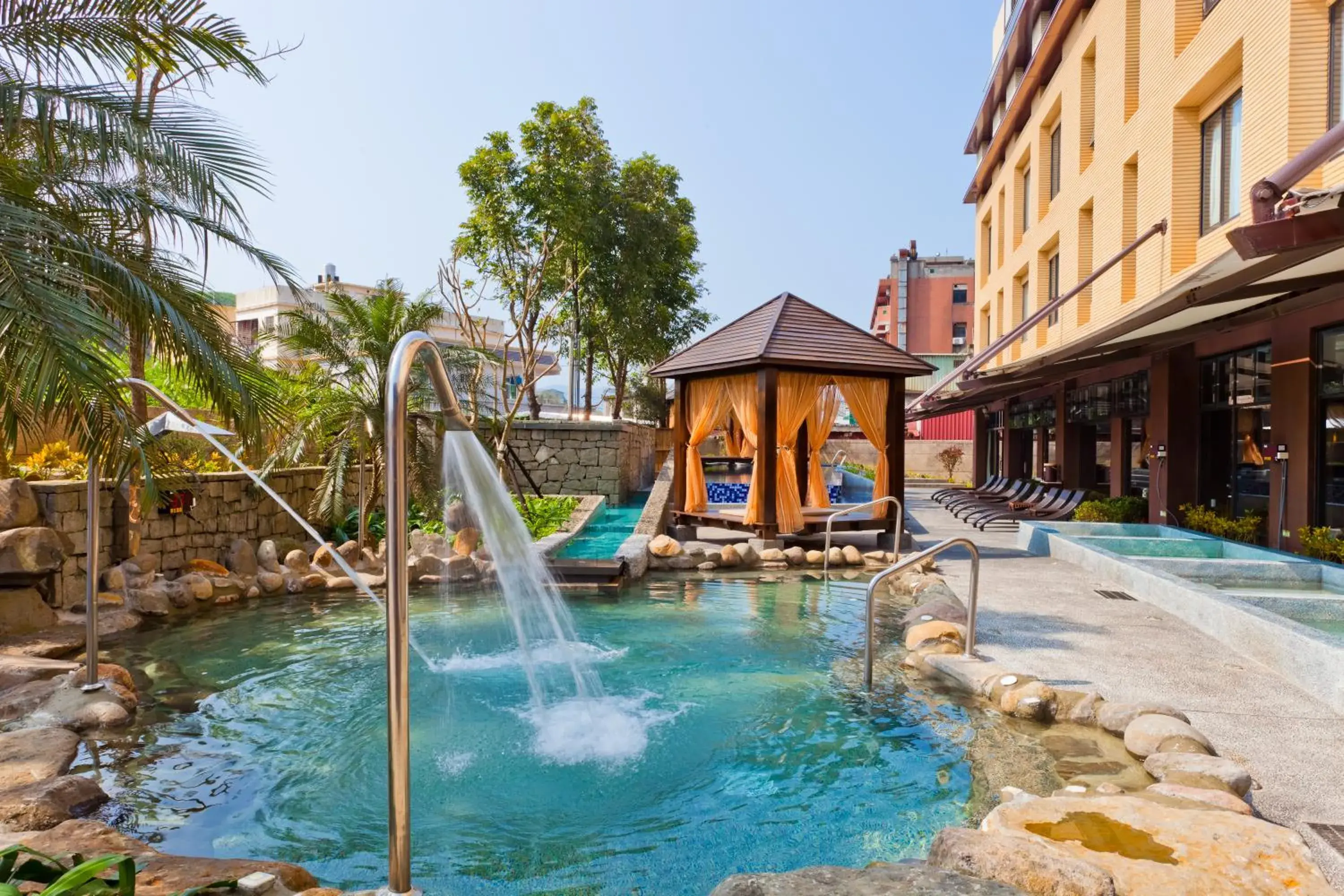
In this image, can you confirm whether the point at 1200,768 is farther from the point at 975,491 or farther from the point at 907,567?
the point at 975,491

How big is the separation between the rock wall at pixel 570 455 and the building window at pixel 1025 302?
1065 centimetres

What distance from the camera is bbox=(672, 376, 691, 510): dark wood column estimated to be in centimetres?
1394

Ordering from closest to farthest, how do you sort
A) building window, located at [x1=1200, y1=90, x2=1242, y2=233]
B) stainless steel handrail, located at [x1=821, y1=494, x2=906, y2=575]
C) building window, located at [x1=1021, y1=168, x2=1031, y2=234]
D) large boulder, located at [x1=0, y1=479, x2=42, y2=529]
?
large boulder, located at [x1=0, y1=479, x2=42, y2=529], stainless steel handrail, located at [x1=821, y1=494, x2=906, y2=575], building window, located at [x1=1200, y1=90, x2=1242, y2=233], building window, located at [x1=1021, y1=168, x2=1031, y2=234]

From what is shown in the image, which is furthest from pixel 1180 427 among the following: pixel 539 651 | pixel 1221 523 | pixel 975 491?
pixel 539 651

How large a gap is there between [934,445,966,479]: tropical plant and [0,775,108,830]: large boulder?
31.6 metres

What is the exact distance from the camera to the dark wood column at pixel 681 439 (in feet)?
45.7

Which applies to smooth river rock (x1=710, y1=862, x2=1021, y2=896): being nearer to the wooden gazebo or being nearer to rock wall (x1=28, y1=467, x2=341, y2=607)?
rock wall (x1=28, y1=467, x2=341, y2=607)

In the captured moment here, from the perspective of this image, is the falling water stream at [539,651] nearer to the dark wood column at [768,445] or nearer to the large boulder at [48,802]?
the large boulder at [48,802]

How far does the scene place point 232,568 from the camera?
33.4 feet

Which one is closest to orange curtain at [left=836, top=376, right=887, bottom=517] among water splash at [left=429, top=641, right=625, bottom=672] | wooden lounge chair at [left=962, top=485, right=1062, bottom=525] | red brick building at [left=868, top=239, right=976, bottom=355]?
wooden lounge chair at [left=962, top=485, right=1062, bottom=525]

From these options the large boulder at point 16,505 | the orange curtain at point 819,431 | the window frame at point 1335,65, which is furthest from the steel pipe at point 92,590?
the window frame at point 1335,65

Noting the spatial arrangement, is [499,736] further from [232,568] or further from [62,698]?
[232,568]

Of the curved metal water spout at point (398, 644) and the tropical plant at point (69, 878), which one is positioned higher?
the curved metal water spout at point (398, 644)

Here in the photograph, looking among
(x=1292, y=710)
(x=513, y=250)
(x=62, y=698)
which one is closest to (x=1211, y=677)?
(x=1292, y=710)
